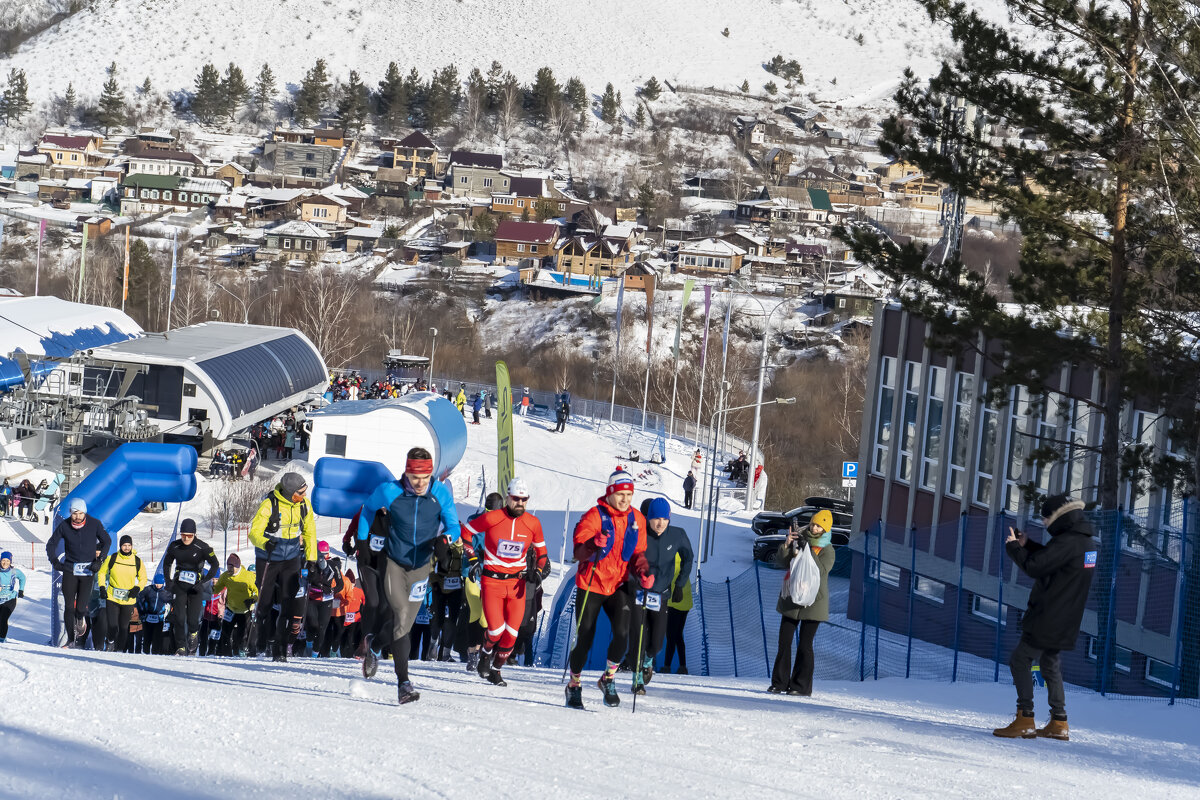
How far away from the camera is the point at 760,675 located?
1461 cm

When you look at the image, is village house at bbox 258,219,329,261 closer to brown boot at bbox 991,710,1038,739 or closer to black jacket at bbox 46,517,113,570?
black jacket at bbox 46,517,113,570

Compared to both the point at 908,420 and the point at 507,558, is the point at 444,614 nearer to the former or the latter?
the point at 507,558

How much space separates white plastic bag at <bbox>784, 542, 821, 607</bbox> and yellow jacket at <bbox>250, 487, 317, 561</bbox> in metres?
3.60

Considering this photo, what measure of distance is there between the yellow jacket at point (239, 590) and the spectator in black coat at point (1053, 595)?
7.94m

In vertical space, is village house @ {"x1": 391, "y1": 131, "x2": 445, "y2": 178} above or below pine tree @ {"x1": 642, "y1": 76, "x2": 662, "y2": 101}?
below

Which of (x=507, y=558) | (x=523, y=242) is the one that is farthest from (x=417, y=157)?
(x=507, y=558)

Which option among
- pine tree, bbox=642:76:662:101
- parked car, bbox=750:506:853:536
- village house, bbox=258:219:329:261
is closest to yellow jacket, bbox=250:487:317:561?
Answer: parked car, bbox=750:506:853:536

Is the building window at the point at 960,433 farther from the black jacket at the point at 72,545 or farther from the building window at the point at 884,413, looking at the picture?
the black jacket at the point at 72,545

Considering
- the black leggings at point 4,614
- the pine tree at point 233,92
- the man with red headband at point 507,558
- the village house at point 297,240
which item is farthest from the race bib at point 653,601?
the pine tree at point 233,92

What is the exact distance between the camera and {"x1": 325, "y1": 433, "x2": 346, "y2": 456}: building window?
34000 millimetres

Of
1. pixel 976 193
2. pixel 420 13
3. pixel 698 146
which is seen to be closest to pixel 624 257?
pixel 698 146

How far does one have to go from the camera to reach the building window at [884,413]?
2486cm

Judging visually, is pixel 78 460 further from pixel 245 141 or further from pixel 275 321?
pixel 245 141

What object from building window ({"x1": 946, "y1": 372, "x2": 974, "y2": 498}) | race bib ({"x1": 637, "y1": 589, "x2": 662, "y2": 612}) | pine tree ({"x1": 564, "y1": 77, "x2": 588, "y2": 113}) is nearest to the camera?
race bib ({"x1": 637, "y1": 589, "x2": 662, "y2": 612})
